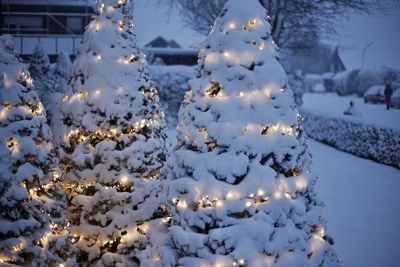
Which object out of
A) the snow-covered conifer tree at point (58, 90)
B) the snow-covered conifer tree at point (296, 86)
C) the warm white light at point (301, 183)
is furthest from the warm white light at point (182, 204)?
the snow-covered conifer tree at point (296, 86)

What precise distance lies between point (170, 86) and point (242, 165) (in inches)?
750

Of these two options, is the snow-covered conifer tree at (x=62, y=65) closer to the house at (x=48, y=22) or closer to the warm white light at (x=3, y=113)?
the house at (x=48, y=22)

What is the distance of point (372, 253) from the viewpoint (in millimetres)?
7711

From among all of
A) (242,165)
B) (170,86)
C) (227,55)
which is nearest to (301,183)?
(242,165)

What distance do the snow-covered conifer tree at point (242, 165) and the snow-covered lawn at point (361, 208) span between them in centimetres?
453

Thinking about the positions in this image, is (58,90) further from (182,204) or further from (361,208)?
(182,204)

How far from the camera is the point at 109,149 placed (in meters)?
5.11

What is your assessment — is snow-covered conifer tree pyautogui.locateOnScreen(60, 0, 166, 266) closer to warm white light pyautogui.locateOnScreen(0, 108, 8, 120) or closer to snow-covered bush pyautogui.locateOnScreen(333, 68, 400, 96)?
warm white light pyautogui.locateOnScreen(0, 108, 8, 120)

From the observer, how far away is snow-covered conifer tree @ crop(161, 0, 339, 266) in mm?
3281

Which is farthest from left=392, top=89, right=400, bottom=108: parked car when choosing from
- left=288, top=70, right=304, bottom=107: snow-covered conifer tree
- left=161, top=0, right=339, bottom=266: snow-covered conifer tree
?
left=161, top=0, right=339, bottom=266: snow-covered conifer tree

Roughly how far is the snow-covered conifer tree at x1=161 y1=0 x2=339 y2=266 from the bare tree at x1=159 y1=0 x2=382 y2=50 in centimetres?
1160

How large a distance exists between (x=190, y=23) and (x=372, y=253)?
16.4 meters

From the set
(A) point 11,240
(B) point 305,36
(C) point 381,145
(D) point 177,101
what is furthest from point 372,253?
(D) point 177,101

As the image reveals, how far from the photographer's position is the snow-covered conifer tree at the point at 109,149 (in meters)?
5.15
